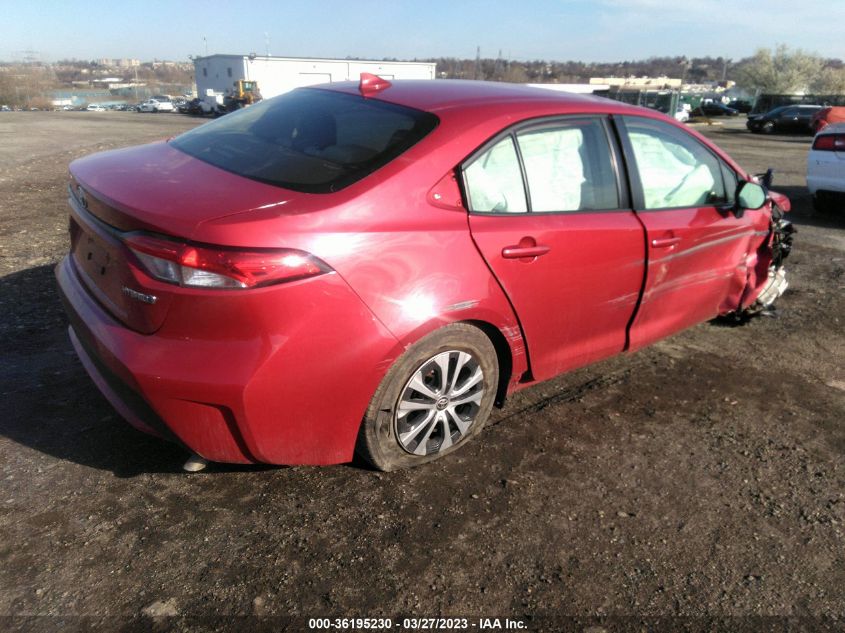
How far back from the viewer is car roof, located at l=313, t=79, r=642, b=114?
119 inches

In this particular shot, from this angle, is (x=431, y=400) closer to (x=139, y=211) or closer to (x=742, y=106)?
(x=139, y=211)

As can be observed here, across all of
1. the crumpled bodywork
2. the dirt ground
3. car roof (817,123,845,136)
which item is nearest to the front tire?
the dirt ground

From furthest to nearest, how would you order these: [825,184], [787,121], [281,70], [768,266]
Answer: [281,70], [787,121], [825,184], [768,266]

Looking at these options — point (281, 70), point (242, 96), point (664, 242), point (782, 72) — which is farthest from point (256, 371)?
point (782, 72)

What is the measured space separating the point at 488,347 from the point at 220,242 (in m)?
1.28

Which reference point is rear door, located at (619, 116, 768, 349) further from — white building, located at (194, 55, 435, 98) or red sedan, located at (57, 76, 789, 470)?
white building, located at (194, 55, 435, 98)

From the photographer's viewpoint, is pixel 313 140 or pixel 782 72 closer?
pixel 313 140

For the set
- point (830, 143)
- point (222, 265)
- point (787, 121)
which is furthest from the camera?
point (787, 121)

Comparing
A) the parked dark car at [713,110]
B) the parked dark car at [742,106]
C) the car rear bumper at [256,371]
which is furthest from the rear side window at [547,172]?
the parked dark car at [742,106]

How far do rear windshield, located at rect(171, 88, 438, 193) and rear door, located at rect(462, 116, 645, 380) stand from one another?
38 cm

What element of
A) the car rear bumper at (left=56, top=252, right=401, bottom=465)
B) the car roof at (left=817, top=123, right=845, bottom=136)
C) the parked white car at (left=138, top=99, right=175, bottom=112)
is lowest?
the parked white car at (left=138, top=99, right=175, bottom=112)

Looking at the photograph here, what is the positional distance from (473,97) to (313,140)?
78cm

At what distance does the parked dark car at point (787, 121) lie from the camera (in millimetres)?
32906

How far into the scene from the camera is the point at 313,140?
9.87 feet
